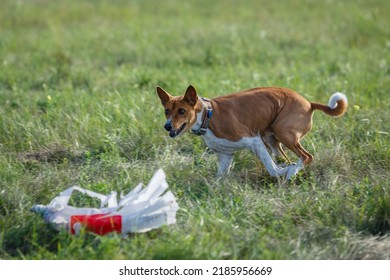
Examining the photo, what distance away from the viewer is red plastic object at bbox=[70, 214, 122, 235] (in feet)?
16.5

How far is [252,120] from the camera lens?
6297mm

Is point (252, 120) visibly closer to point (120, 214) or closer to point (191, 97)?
point (191, 97)

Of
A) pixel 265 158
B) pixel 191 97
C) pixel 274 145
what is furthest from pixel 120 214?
pixel 274 145

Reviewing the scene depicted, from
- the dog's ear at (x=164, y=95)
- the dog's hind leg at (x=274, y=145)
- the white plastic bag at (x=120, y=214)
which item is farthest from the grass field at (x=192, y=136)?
the dog's ear at (x=164, y=95)

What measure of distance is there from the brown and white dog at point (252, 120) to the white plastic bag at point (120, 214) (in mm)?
1001

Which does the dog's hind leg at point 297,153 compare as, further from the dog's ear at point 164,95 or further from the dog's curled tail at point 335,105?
the dog's ear at point 164,95

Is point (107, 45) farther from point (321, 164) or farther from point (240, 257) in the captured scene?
point (240, 257)

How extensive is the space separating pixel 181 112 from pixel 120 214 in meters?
1.23

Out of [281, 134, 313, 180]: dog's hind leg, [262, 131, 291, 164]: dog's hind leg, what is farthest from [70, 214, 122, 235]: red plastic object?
[262, 131, 291, 164]: dog's hind leg

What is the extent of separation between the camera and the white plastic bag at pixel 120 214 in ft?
16.5

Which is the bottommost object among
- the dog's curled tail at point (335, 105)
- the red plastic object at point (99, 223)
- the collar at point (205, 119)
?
the red plastic object at point (99, 223)

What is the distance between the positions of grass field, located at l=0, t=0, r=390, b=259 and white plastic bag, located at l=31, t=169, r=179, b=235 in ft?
0.31

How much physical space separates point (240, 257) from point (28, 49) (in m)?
7.70

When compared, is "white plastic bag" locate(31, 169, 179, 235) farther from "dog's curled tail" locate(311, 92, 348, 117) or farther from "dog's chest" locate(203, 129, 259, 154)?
"dog's curled tail" locate(311, 92, 348, 117)
